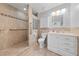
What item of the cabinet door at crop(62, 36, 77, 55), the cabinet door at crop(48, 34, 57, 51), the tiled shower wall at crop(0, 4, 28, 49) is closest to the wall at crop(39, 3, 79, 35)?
the cabinet door at crop(48, 34, 57, 51)

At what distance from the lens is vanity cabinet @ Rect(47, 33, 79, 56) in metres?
2.54

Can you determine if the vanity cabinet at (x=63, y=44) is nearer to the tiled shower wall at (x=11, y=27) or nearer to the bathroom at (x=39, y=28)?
the bathroom at (x=39, y=28)

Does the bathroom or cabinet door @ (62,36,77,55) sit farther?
the bathroom

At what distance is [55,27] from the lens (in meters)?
3.20

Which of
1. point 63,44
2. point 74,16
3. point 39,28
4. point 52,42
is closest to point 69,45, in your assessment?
point 63,44

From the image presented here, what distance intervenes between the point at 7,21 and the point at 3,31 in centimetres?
40

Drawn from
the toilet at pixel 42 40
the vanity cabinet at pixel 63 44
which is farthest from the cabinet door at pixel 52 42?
the toilet at pixel 42 40

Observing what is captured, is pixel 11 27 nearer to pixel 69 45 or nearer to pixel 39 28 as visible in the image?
pixel 39 28

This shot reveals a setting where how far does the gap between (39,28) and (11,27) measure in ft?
3.93

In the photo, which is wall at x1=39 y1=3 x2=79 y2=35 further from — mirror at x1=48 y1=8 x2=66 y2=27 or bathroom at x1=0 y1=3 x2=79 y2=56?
mirror at x1=48 y1=8 x2=66 y2=27

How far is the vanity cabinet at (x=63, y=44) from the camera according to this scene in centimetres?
254

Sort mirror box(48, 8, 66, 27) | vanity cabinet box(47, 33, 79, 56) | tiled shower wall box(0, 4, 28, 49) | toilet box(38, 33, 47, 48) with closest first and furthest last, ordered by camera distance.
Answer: vanity cabinet box(47, 33, 79, 56) → mirror box(48, 8, 66, 27) → toilet box(38, 33, 47, 48) → tiled shower wall box(0, 4, 28, 49)

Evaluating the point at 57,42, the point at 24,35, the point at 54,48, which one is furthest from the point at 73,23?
the point at 24,35

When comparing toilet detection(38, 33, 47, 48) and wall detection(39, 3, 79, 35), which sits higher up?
wall detection(39, 3, 79, 35)
